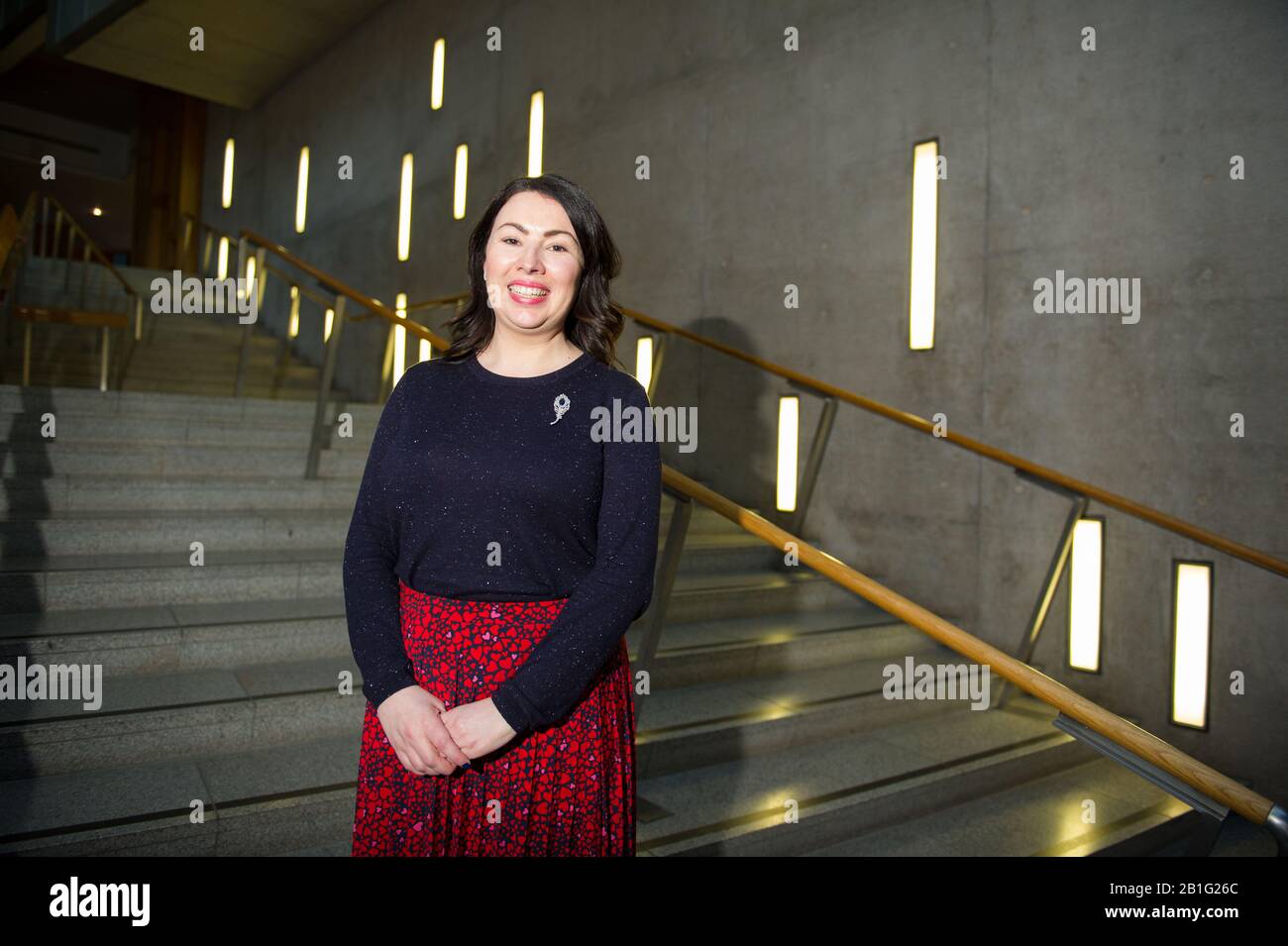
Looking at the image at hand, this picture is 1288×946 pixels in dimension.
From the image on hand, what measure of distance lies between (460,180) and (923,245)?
4.41 m

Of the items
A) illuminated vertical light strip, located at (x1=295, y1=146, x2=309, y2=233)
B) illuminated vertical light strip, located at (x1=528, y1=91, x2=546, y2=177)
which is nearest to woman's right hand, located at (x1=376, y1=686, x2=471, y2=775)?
illuminated vertical light strip, located at (x1=528, y1=91, x2=546, y2=177)

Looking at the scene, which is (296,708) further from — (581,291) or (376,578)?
(581,291)

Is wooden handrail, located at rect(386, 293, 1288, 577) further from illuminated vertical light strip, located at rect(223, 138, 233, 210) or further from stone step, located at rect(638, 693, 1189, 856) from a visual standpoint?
illuminated vertical light strip, located at rect(223, 138, 233, 210)

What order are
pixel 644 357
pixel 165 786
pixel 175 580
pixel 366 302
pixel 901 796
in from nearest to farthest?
1. pixel 165 786
2. pixel 901 796
3. pixel 175 580
4. pixel 366 302
5. pixel 644 357

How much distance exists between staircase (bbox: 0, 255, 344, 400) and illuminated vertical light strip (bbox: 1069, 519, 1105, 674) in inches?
236

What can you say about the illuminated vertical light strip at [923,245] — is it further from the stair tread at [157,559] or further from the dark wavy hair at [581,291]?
the dark wavy hair at [581,291]

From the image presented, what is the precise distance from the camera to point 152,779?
2.19m

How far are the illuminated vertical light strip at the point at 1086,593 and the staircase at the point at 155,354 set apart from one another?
5988mm


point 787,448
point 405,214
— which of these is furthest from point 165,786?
point 405,214

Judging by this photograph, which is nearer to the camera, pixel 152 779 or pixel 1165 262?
pixel 152 779

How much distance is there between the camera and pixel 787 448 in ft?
15.3
